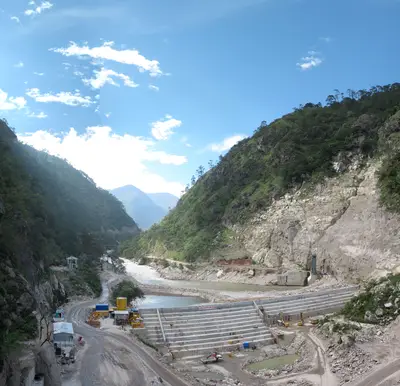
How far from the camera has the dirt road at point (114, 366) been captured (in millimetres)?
17484

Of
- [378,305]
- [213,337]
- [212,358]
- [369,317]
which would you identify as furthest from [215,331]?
[378,305]

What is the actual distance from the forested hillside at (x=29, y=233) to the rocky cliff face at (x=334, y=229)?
28462mm

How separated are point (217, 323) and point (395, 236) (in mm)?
25419

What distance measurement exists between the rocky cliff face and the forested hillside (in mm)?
28462

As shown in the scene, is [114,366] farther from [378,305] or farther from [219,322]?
[378,305]

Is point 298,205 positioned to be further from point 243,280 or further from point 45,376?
point 45,376

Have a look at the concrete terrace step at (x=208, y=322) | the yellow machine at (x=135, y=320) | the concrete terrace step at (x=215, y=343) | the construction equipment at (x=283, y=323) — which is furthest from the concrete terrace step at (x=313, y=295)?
the yellow machine at (x=135, y=320)

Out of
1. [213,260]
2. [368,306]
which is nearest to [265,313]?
[368,306]

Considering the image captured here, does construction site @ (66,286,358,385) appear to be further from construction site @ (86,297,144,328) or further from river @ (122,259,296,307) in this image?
river @ (122,259,296,307)

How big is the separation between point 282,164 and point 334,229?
24539 mm

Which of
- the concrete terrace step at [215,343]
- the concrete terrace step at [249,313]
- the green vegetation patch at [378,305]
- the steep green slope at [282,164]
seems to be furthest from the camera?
the steep green slope at [282,164]

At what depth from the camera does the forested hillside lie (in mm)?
16938

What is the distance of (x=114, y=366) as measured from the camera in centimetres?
1909

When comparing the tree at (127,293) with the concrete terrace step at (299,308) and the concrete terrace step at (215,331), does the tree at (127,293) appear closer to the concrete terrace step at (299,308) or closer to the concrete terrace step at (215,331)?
the concrete terrace step at (215,331)
